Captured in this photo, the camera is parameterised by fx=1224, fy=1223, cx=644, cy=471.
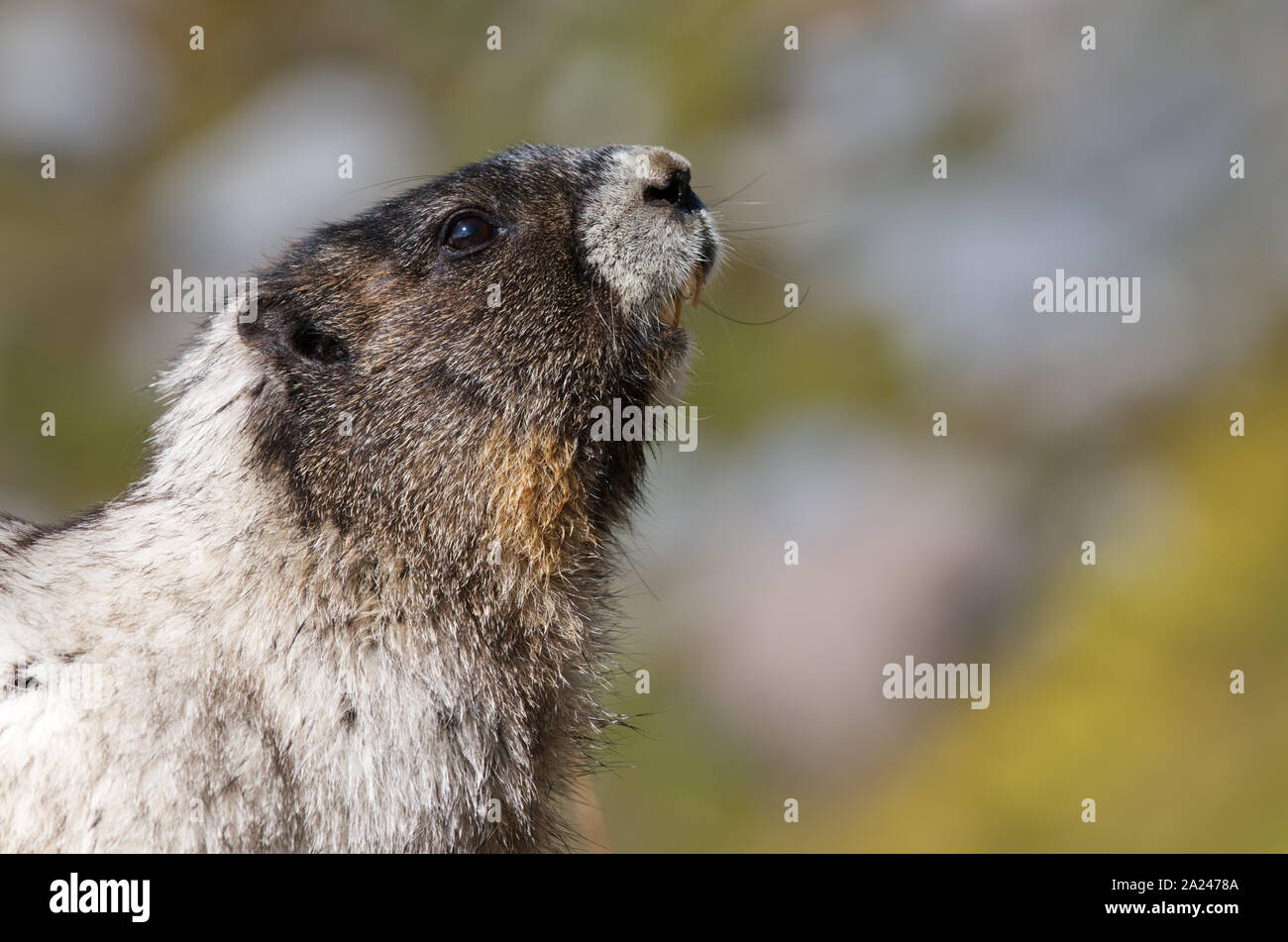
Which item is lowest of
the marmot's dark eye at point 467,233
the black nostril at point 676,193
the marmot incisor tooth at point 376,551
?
the marmot incisor tooth at point 376,551

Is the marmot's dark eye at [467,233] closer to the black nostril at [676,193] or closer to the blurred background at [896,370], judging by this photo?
the black nostril at [676,193]

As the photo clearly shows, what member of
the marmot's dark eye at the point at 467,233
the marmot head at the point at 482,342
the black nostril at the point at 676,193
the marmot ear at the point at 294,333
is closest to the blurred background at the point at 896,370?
the marmot head at the point at 482,342

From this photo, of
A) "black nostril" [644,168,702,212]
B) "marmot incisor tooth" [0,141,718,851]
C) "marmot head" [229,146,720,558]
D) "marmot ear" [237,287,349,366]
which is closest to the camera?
"marmot incisor tooth" [0,141,718,851]

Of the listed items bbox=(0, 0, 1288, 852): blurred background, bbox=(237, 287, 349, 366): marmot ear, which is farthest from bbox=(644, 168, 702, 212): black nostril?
bbox=(0, 0, 1288, 852): blurred background

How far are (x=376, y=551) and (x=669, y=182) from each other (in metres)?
2.32

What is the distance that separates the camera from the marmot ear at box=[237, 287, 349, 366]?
598cm

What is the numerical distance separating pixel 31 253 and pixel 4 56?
15.9ft

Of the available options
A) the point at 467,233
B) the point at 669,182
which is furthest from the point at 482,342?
the point at 669,182

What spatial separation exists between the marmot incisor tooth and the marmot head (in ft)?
0.04

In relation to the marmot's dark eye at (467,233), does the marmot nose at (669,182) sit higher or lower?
higher

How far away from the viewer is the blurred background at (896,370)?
14023 mm

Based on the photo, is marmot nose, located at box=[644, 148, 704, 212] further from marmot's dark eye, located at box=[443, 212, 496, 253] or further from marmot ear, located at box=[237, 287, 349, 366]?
marmot ear, located at box=[237, 287, 349, 366]

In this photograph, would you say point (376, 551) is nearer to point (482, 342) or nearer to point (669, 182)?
point (482, 342)

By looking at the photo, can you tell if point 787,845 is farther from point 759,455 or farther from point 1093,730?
point 759,455
